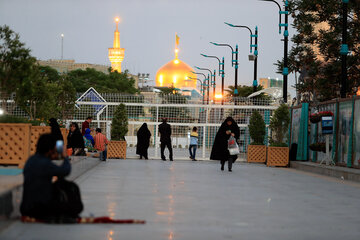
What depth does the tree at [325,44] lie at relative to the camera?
36031 millimetres

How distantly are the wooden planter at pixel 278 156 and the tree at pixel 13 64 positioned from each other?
15.9 metres

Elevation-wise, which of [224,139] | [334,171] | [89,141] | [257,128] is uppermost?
[257,128]

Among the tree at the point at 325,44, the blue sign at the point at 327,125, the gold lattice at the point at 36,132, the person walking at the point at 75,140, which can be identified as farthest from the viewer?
the tree at the point at 325,44

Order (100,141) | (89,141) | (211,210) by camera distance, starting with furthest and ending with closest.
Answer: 1. (89,141)
2. (100,141)
3. (211,210)

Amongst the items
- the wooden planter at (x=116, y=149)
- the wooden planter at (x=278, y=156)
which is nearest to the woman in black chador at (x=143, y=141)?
the wooden planter at (x=116, y=149)

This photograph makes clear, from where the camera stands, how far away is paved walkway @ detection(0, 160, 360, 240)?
8.70 meters

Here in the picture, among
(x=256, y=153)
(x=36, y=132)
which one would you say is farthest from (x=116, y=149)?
(x=36, y=132)

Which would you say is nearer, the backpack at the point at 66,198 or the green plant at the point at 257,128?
the backpack at the point at 66,198

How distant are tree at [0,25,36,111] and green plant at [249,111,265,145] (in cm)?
1715

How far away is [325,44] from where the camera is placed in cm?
3653

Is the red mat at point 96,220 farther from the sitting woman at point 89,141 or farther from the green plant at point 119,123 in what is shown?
the green plant at point 119,123

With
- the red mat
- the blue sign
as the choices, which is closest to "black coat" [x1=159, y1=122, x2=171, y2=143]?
the blue sign

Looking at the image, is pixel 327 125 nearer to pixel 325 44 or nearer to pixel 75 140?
pixel 75 140

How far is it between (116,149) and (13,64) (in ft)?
55.5
